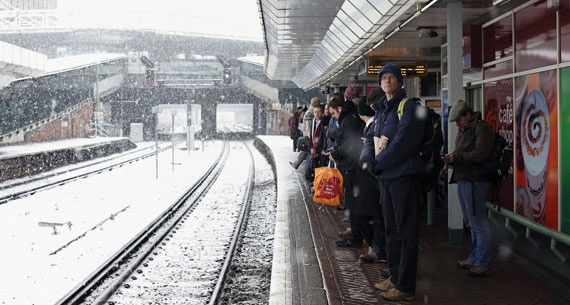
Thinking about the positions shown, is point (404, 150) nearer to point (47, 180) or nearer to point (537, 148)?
point (537, 148)

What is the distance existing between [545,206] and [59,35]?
2572 inches

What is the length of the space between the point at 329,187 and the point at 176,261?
261 centimetres

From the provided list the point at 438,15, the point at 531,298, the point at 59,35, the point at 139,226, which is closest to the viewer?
the point at 531,298

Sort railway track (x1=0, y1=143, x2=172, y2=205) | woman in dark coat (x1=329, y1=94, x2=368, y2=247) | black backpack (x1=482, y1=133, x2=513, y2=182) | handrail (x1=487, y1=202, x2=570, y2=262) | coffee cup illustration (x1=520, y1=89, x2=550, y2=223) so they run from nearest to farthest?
black backpack (x1=482, y1=133, x2=513, y2=182) → handrail (x1=487, y1=202, x2=570, y2=262) → woman in dark coat (x1=329, y1=94, x2=368, y2=247) → coffee cup illustration (x1=520, y1=89, x2=550, y2=223) → railway track (x1=0, y1=143, x2=172, y2=205)

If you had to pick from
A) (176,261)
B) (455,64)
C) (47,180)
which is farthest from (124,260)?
(47,180)

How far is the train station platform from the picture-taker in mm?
5348

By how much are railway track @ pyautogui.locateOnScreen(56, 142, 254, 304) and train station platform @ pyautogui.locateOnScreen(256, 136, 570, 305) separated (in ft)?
3.42

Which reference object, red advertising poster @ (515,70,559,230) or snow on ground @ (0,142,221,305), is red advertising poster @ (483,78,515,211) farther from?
snow on ground @ (0,142,221,305)

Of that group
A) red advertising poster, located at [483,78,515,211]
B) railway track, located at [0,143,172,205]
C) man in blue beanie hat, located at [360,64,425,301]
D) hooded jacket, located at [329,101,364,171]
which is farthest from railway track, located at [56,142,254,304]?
railway track, located at [0,143,172,205]

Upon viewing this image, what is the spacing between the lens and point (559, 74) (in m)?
6.64

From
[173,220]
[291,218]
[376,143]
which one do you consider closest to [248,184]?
[173,220]

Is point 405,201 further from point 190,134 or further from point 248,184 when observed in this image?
point 190,134

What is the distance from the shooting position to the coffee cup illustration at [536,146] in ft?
23.1

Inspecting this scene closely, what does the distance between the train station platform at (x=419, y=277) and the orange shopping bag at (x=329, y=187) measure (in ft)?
1.71
